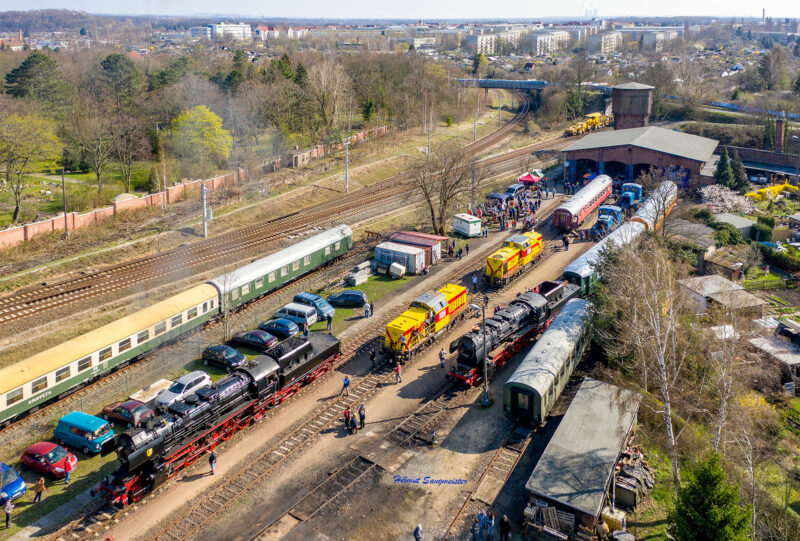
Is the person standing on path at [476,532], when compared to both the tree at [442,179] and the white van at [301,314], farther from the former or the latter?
the tree at [442,179]

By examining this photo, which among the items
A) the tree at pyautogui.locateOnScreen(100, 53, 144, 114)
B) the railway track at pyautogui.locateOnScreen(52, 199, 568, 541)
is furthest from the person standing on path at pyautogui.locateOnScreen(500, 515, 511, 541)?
the tree at pyautogui.locateOnScreen(100, 53, 144, 114)

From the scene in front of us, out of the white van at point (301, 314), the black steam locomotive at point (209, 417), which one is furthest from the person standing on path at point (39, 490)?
the white van at point (301, 314)

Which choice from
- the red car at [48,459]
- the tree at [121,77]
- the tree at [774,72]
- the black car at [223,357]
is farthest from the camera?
the tree at [774,72]

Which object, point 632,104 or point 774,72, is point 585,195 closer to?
point 632,104

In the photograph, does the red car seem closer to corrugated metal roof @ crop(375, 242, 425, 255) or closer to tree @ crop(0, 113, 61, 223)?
corrugated metal roof @ crop(375, 242, 425, 255)

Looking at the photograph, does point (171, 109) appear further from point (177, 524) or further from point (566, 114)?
point (566, 114)

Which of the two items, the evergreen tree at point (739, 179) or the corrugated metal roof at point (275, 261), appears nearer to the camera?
the corrugated metal roof at point (275, 261)

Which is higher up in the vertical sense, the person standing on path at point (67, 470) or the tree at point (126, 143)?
the tree at point (126, 143)
